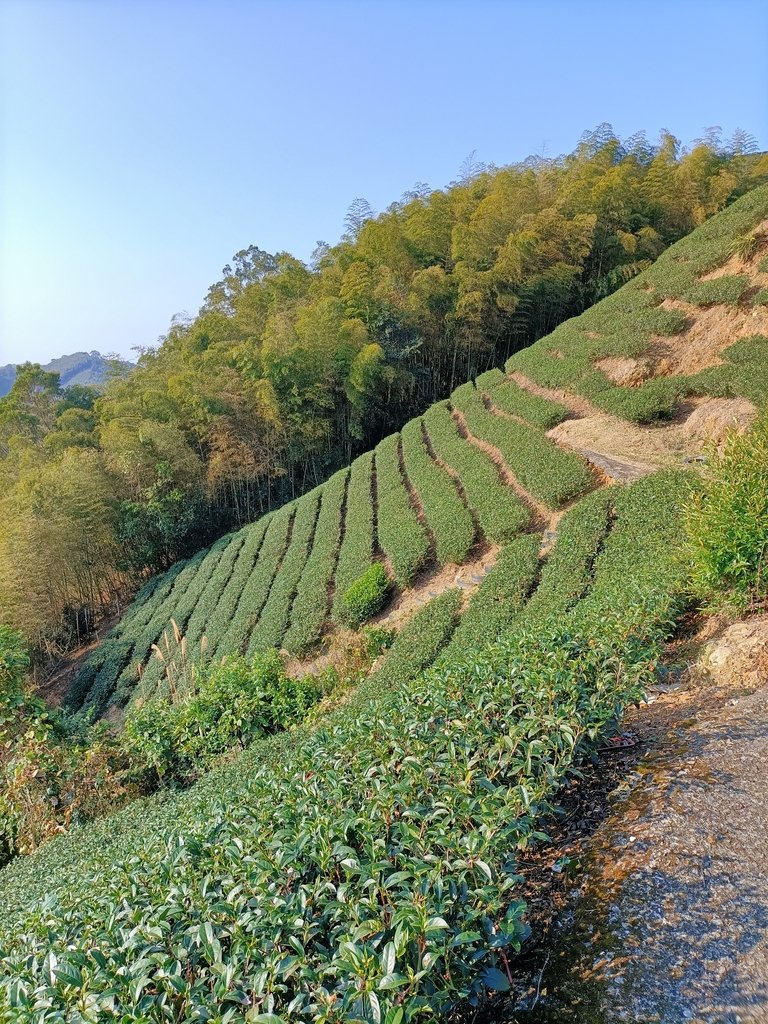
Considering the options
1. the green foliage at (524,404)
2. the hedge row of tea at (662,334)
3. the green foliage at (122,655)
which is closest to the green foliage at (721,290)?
the hedge row of tea at (662,334)

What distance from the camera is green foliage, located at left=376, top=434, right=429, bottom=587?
12047 millimetres

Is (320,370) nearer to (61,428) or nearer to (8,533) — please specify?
(8,533)

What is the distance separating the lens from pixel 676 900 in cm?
244

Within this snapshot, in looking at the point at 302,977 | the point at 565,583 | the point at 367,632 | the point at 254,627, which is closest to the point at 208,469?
the point at 254,627

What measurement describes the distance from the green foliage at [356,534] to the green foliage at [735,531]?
8.35 m

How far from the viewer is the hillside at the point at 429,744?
1.93 m

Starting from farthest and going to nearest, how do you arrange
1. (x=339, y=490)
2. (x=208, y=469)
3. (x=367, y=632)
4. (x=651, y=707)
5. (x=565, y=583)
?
(x=208, y=469)
(x=339, y=490)
(x=367, y=632)
(x=565, y=583)
(x=651, y=707)

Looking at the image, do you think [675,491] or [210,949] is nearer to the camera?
[210,949]

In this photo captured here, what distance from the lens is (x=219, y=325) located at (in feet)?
→ 90.2

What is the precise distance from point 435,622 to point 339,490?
29.5 ft

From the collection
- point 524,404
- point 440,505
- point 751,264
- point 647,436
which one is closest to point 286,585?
point 440,505

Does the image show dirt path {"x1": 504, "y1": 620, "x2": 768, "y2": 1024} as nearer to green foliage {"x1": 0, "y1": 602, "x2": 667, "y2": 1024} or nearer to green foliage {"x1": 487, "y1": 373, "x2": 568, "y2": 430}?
green foliage {"x1": 0, "y1": 602, "x2": 667, "y2": 1024}

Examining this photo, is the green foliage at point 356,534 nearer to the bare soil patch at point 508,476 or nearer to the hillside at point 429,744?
the hillside at point 429,744

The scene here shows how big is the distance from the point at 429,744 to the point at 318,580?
11.1m
